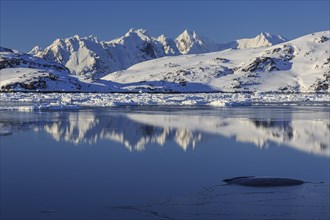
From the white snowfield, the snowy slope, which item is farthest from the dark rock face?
the snowy slope

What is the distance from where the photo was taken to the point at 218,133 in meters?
31.4

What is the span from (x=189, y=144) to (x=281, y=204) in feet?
39.9

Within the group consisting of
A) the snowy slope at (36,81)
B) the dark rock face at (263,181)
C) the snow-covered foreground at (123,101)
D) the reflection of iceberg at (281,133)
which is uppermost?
the snowy slope at (36,81)

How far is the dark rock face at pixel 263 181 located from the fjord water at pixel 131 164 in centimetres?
56

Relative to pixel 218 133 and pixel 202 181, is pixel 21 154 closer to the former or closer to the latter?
pixel 202 181

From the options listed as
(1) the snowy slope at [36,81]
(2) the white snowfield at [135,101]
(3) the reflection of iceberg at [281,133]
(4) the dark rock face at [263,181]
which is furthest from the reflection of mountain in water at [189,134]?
(1) the snowy slope at [36,81]

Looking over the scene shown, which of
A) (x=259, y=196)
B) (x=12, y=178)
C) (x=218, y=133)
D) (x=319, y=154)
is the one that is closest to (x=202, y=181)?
(x=259, y=196)

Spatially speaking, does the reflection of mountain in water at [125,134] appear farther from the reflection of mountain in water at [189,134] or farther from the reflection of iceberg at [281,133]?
the reflection of iceberg at [281,133]

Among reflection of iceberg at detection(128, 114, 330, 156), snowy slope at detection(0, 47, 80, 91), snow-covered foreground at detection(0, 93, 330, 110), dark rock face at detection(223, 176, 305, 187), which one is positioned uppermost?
snowy slope at detection(0, 47, 80, 91)

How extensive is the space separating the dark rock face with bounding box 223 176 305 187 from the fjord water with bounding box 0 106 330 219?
56 centimetres

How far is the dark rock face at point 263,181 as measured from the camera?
1633cm

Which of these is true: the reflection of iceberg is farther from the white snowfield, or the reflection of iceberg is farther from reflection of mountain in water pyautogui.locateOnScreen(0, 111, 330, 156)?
the white snowfield

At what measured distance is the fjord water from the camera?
1362 cm

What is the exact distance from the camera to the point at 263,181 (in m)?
16.6
